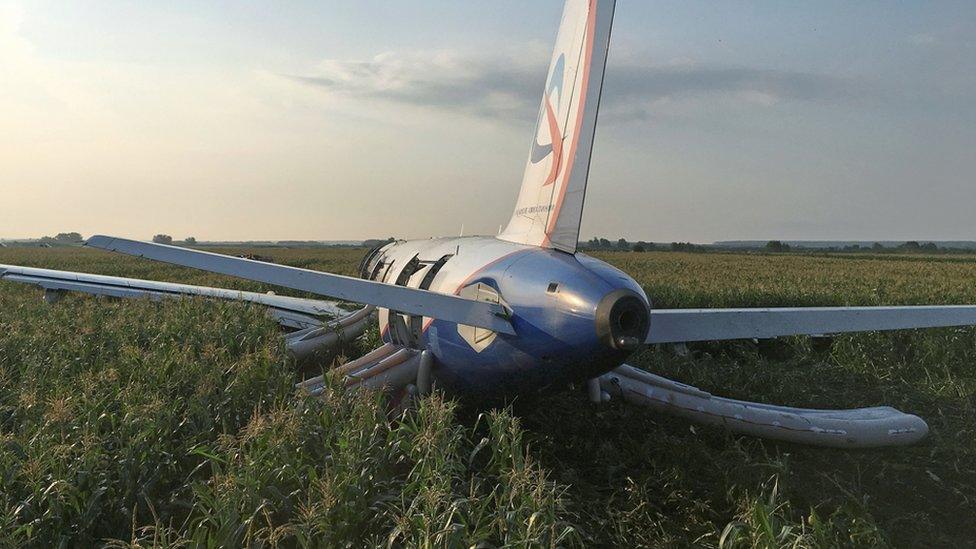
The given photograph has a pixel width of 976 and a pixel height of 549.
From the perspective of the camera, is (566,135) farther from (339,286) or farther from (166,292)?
(166,292)

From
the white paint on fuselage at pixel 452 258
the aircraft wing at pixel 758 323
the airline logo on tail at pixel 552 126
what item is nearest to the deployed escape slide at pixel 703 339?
the aircraft wing at pixel 758 323

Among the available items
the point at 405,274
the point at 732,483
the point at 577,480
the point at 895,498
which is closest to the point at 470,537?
the point at 577,480

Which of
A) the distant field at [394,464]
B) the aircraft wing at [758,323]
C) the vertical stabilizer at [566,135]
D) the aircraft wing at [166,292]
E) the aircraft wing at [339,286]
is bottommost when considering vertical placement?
the distant field at [394,464]

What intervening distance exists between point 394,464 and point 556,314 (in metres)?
1.87

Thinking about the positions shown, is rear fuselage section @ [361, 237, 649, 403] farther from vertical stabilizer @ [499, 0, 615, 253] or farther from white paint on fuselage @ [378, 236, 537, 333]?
vertical stabilizer @ [499, 0, 615, 253]

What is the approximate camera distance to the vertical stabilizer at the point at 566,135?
6234mm

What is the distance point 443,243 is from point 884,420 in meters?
6.20

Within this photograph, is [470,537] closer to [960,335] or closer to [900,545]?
[900,545]

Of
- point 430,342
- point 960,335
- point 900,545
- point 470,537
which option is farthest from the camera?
point 960,335

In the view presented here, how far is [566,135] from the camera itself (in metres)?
6.75

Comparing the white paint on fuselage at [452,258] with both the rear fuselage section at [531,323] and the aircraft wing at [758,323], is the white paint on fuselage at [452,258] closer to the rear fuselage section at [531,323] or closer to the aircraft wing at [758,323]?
the rear fuselage section at [531,323]

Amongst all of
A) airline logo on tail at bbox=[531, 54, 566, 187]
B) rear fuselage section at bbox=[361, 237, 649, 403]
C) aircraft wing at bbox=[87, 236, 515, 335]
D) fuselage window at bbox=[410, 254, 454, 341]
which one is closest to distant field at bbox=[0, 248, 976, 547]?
rear fuselage section at bbox=[361, 237, 649, 403]

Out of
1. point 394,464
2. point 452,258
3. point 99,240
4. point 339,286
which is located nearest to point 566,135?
point 452,258

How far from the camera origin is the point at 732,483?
19.6 ft
